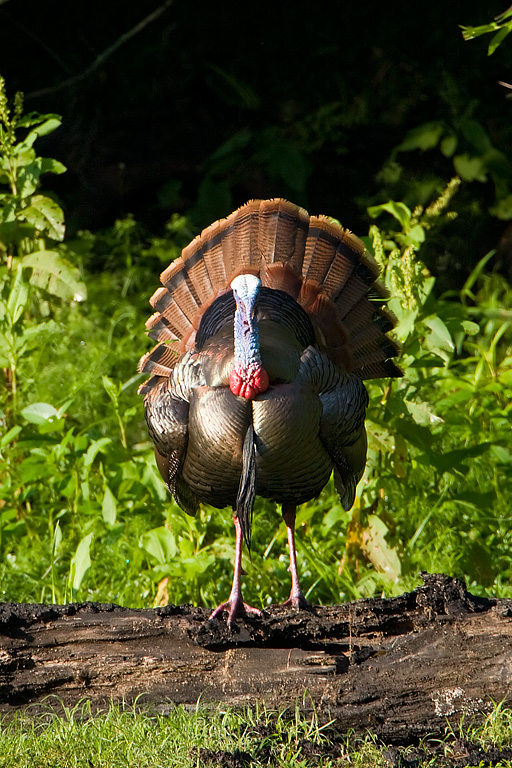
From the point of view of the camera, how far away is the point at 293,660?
3402 mm

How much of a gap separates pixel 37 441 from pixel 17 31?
458 cm

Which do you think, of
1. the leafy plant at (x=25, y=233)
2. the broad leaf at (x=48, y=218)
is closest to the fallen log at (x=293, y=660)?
the leafy plant at (x=25, y=233)

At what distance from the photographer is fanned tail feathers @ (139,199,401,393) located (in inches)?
169

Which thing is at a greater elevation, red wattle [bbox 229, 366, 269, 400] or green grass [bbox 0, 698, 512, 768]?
red wattle [bbox 229, 366, 269, 400]

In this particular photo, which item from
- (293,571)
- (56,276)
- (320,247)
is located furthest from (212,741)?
(56,276)

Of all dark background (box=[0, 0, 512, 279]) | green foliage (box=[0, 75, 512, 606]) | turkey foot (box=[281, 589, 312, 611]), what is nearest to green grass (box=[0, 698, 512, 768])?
turkey foot (box=[281, 589, 312, 611])

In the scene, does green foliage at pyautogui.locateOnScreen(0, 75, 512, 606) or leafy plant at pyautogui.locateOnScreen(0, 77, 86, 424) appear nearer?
green foliage at pyautogui.locateOnScreen(0, 75, 512, 606)

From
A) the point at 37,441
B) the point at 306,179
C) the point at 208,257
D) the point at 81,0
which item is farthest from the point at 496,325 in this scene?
the point at 81,0

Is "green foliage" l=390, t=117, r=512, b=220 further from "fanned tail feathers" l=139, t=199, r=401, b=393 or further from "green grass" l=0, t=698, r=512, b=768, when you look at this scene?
"green grass" l=0, t=698, r=512, b=768

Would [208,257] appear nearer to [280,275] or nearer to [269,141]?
[280,275]

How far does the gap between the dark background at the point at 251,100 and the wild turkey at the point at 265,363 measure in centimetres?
312

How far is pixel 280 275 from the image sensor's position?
4340 mm

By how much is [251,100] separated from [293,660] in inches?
209

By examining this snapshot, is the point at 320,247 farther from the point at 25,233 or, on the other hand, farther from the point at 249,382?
the point at 25,233
